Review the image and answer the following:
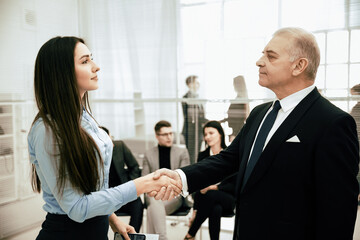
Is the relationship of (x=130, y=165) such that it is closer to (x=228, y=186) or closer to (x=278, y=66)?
(x=228, y=186)

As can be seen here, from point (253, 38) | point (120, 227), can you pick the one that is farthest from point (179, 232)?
point (253, 38)

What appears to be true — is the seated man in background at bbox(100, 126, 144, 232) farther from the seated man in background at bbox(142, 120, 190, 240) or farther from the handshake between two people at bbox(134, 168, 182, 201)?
the handshake between two people at bbox(134, 168, 182, 201)

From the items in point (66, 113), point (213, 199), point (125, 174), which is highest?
point (66, 113)

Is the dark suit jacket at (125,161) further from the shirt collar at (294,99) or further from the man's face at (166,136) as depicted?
the shirt collar at (294,99)

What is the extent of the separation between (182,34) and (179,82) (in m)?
0.54

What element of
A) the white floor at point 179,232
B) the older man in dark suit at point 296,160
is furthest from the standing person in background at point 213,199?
the older man in dark suit at point 296,160

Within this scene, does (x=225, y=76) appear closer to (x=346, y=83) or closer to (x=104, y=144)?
(x=346, y=83)

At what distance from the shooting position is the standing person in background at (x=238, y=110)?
339 cm

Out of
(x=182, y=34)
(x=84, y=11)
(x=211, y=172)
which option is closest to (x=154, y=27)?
(x=182, y=34)

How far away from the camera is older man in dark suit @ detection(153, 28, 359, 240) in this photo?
1.18m

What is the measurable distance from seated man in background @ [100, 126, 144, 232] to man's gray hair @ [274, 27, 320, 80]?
2.03 m

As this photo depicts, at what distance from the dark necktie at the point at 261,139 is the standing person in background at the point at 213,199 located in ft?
5.35

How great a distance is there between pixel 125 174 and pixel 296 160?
237cm

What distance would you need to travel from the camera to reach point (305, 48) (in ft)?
4.62
